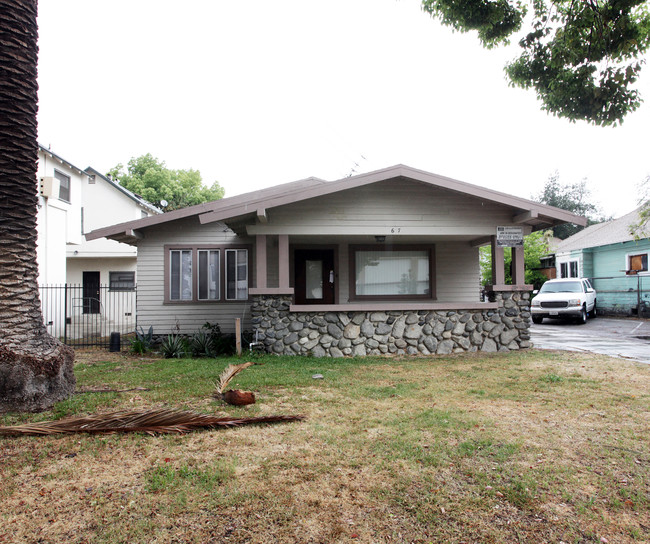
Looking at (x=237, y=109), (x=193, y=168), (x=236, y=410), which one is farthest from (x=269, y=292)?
(x=193, y=168)

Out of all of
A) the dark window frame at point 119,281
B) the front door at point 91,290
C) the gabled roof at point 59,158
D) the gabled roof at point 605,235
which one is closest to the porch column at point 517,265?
the gabled roof at point 605,235

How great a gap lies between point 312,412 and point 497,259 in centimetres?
652

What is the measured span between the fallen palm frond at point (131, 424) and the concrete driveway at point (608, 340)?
8107 mm

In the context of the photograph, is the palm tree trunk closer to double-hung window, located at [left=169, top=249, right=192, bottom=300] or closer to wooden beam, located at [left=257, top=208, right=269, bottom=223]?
wooden beam, located at [left=257, top=208, right=269, bottom=223]

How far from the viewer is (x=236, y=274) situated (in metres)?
11.1

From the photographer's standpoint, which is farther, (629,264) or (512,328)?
(629,264)

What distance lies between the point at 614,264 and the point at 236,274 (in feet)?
60.9

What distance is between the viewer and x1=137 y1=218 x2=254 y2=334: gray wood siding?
35.3ft

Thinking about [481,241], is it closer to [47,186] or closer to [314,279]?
[314,279]

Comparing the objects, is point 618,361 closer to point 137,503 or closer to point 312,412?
point 312,412

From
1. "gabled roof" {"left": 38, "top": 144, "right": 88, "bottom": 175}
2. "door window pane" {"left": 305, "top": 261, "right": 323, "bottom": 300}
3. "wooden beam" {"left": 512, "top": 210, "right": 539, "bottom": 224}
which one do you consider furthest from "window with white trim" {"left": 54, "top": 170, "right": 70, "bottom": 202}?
"wooden beam" {"left": 512, "top": 210, "right": 539, "bottom": 224}

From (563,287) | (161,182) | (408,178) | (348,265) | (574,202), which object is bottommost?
(563,287)

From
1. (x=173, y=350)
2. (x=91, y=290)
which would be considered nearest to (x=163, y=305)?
(x=173, y=350)

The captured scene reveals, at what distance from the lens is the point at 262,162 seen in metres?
46.3
